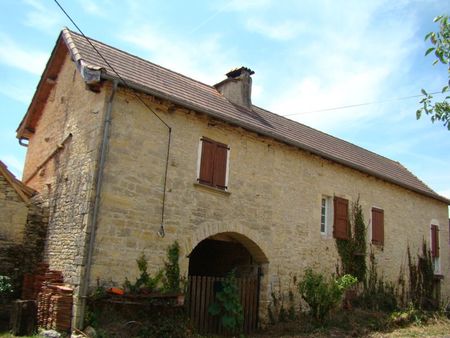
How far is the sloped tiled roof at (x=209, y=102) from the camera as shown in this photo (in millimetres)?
9895

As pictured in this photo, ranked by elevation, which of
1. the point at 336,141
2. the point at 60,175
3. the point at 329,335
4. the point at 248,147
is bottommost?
the point at 329,335

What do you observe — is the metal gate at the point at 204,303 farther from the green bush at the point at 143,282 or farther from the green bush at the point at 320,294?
the green bush at the point at 320,294

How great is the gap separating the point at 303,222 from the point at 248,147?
2752 millimetres

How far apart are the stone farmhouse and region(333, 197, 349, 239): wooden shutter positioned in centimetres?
5

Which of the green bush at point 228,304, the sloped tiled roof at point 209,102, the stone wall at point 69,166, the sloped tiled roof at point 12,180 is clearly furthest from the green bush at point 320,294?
the sloped tiled roof at point 12,180

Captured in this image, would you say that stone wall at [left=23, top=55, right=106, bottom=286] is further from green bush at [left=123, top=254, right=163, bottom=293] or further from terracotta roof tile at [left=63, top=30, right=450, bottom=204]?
green bush at [left=123, top=254, right=163, bottom=293]

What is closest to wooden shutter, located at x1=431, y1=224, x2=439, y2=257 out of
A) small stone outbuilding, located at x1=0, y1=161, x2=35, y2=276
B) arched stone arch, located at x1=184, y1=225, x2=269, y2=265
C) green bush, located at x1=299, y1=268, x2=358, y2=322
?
green bush, located at x1=299, y1=268, x2=358, y2=322

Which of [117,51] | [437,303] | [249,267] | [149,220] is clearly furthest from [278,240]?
[437,303]

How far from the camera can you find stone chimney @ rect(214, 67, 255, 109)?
13164mm

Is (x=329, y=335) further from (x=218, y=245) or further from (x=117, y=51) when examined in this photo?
(x=117, y=51)

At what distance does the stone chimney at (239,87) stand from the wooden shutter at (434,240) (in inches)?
365

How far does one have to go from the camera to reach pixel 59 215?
998cm

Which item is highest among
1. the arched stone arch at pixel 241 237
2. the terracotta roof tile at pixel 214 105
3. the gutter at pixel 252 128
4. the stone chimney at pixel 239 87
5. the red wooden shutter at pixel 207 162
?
the stone chimney at pixel 239 87

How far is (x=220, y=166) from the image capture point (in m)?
10.8
